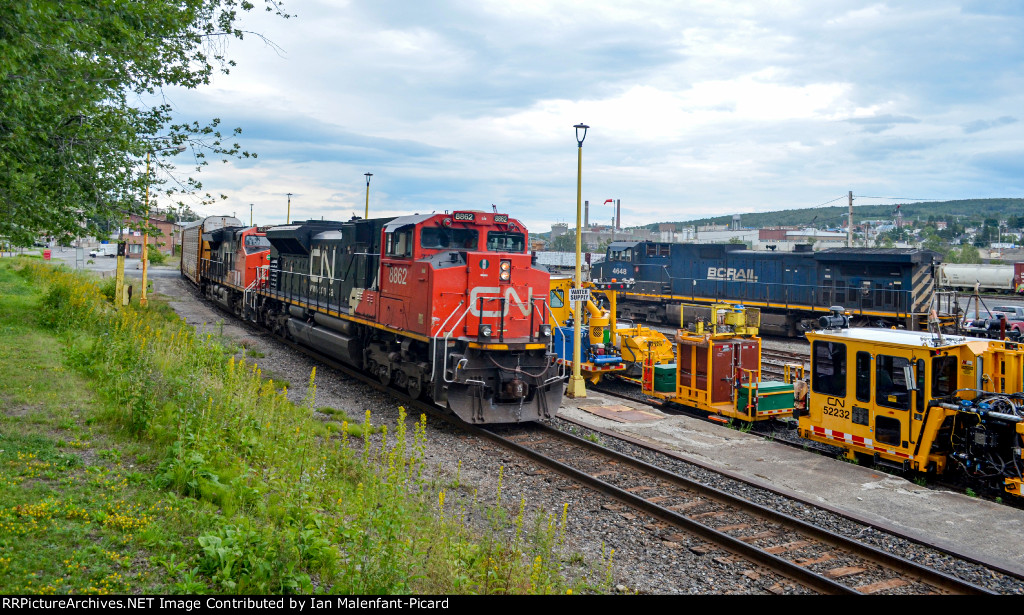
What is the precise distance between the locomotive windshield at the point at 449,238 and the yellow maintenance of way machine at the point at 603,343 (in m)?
4.11

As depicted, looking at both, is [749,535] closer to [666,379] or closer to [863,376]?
[863,376]

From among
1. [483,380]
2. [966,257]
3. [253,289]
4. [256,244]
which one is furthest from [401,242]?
[966,257]

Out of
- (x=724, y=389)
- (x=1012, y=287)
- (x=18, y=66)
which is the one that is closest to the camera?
(x=18, y=66)

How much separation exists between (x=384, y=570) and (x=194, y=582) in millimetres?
1290

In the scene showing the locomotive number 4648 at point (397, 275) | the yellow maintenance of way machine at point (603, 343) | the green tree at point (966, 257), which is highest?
the green tree at point (966, 257)

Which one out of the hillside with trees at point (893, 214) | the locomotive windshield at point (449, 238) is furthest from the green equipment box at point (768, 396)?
the hillside with trees at point (893, 214)

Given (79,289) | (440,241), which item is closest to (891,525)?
(440,241)

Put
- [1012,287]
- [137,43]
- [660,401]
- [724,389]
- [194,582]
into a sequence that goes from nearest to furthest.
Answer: [194,582], [137,43], [724,389], [660,401], [1012,287]

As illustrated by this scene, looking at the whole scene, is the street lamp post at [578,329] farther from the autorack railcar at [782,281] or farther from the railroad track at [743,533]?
the autorack railcar at [782,281]

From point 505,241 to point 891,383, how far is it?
659 centimetres

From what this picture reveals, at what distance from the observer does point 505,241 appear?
1219cm

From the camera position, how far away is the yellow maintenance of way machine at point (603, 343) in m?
15.7

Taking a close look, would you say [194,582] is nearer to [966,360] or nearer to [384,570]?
[384,570]

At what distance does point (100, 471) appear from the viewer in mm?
6383
